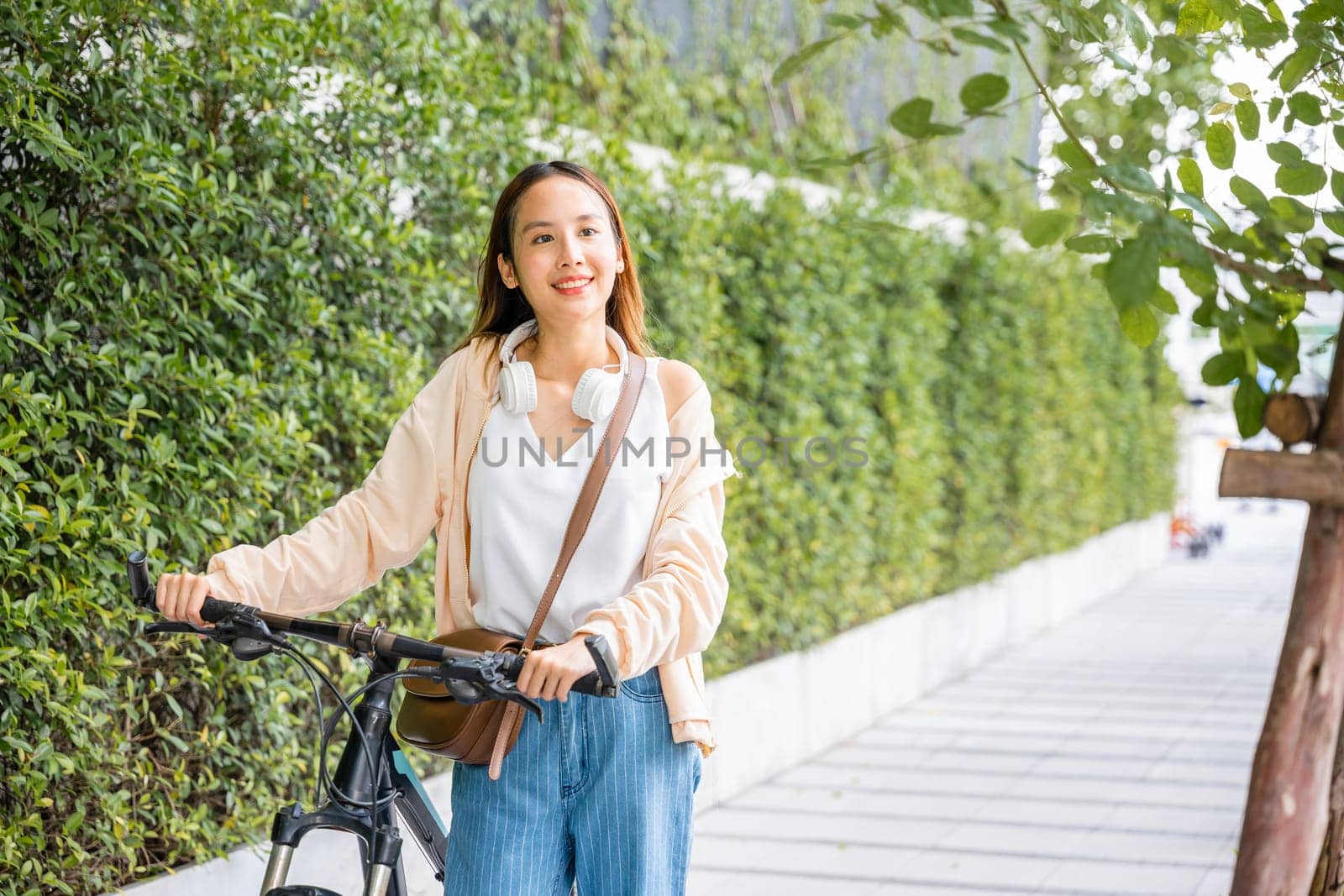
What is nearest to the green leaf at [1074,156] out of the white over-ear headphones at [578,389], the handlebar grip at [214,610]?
the white over-ear headphones at [578,389]

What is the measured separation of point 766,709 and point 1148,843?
1590mm

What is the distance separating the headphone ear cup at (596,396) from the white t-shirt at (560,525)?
0.06 ft

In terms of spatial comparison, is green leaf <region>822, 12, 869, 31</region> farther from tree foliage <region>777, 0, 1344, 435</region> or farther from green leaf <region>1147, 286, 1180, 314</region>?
green leaf <region>1147, 286, 1180, 314</region>

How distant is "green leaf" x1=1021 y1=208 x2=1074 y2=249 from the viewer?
84.4 inches

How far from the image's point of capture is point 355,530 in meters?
2.25

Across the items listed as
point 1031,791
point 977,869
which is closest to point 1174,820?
point 1031,791

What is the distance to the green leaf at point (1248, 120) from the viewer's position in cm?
213

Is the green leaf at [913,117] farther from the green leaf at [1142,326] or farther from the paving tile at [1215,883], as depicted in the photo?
the paving tile at [1215,883]

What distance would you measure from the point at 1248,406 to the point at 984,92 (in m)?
0.60

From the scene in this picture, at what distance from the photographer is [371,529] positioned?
7.39 ft

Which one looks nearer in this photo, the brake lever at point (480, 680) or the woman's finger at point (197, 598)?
the brake lever at point (480, 680)

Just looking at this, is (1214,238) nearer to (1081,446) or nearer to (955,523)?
(955,523)

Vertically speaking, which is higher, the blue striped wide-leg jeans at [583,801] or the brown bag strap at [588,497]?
the brown bag strap at [588,497]

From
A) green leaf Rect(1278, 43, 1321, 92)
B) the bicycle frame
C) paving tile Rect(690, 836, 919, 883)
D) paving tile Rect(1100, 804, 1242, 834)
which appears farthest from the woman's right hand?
paving tile Rect(1100, 804, 1242, 834)
